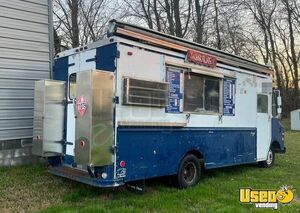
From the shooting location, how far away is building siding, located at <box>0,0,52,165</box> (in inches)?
400

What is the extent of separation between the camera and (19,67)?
34.3 ft

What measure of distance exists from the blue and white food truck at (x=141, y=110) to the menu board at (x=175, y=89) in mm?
20

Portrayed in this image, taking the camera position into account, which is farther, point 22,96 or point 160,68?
point 22,96

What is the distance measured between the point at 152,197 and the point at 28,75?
16.5 feet

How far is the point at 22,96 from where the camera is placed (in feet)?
34.6

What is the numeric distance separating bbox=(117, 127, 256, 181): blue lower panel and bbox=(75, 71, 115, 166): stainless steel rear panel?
12.3 inches

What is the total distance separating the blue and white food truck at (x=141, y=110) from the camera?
682cm

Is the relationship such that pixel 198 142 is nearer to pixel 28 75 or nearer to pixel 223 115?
pixel 223 115

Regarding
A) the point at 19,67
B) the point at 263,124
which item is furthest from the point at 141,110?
the point at 263,124

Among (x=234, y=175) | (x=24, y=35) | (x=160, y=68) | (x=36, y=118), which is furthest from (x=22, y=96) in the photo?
(x=234, y=175)

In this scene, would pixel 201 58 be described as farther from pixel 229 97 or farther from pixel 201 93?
pixel 229 97

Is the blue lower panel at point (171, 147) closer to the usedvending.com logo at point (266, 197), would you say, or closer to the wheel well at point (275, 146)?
the usedvending.com logo at point (266, 197)

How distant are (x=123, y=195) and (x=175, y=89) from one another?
232cm

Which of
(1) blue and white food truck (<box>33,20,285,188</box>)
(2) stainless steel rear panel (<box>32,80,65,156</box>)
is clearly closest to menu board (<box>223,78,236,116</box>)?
(1) blue and white food truck (<box>33,20,285,188</box>)
